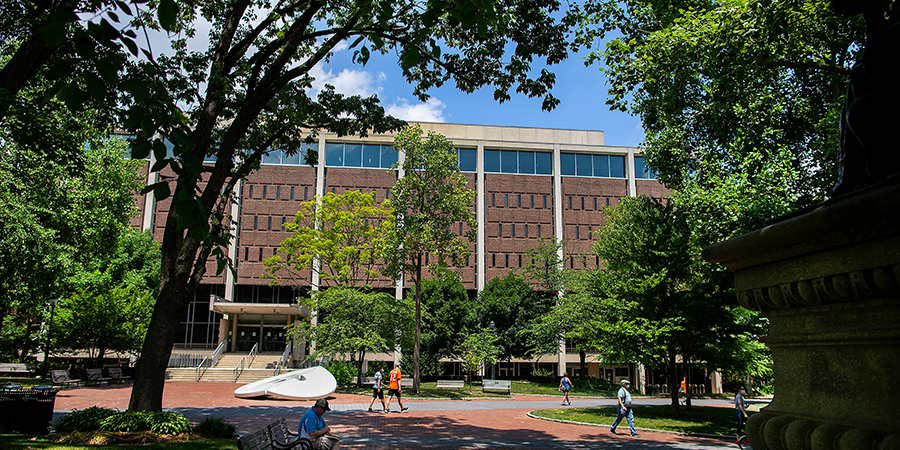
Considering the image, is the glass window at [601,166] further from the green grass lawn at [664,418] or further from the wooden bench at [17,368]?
the wooden bench at [17,368]

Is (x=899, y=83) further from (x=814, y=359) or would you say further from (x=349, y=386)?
(x=349, y=386)

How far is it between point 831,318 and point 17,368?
133 feet

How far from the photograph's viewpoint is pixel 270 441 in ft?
28.2

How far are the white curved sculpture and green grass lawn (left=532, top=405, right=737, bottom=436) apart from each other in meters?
8.51

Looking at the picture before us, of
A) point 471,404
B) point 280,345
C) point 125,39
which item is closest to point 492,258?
point 280,345

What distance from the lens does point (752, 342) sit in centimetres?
2212

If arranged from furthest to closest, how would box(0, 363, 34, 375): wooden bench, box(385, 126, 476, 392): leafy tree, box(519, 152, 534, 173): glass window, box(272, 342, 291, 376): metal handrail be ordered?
box(519, 152, 534, 173): glass window
box(272, 342, 291, 376): metal handrail
box(0, 363, 34, 375): wooden bench
box(385, 126, 476, 392): leafy tree

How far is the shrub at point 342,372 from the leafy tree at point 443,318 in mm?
7499

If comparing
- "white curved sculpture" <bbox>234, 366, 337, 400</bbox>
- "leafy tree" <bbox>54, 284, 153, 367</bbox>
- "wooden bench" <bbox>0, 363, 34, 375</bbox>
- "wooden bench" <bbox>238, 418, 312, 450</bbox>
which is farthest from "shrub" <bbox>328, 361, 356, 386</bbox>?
"wooden bench" <bbox>238, 418, 312, 450</bbox>

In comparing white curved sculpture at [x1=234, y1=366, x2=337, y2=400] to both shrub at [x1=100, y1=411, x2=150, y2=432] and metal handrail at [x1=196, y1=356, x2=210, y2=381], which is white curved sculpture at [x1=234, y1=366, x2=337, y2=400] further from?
metal handrail at [x1=196, y1=356, x2=210, y2=381]

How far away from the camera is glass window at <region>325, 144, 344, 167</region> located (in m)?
50.1

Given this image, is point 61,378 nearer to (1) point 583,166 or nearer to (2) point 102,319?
(2) point 102,319

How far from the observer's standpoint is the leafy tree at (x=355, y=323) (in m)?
28.9

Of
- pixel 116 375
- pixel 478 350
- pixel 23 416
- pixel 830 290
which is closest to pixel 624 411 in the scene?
pixel 23 416
